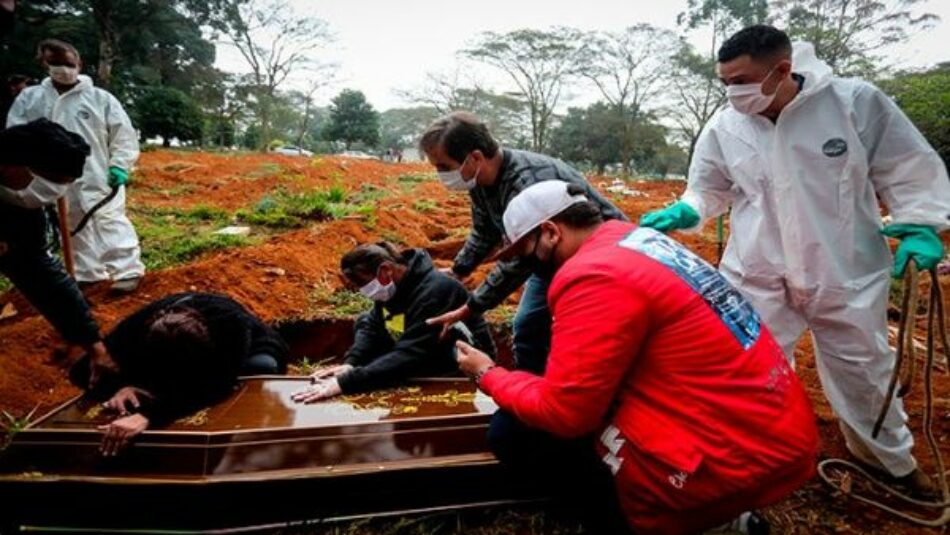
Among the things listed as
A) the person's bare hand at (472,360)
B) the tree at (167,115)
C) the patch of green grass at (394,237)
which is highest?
the tree at (167,115)

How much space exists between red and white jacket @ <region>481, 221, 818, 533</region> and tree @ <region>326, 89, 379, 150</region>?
103ft

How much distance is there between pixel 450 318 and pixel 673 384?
48.3 inches

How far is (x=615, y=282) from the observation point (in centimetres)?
137

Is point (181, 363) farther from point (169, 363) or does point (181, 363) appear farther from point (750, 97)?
point (750, 97)

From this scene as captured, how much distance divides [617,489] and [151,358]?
1.85 metres

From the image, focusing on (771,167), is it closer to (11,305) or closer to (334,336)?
(334,336)

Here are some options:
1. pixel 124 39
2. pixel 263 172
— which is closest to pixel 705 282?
pixel 263 172

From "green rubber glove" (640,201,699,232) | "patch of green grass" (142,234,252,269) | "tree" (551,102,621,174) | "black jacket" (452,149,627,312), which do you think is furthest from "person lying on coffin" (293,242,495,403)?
"tree" (551,102,621,174)

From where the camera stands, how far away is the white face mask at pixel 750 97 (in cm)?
214

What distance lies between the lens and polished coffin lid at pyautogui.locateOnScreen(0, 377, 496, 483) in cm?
186

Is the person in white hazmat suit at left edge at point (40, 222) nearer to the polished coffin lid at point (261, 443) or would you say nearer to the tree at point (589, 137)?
the polished coffin lid at point (261, 443)

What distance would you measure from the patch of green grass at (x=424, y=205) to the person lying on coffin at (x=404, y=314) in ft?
19.5

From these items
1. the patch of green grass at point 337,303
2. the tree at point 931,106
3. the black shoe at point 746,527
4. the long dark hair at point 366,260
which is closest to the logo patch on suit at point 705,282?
the black shoe at point 746,527

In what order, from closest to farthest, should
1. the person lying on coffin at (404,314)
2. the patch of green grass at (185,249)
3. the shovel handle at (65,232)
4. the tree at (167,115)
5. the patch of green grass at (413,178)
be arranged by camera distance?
the person lying on coffin at (404,314)
the shovel handle at (65,232)
the patch of green grass at (185,249)
the patch of green grass at (413,178)
the tree at (167,115)
